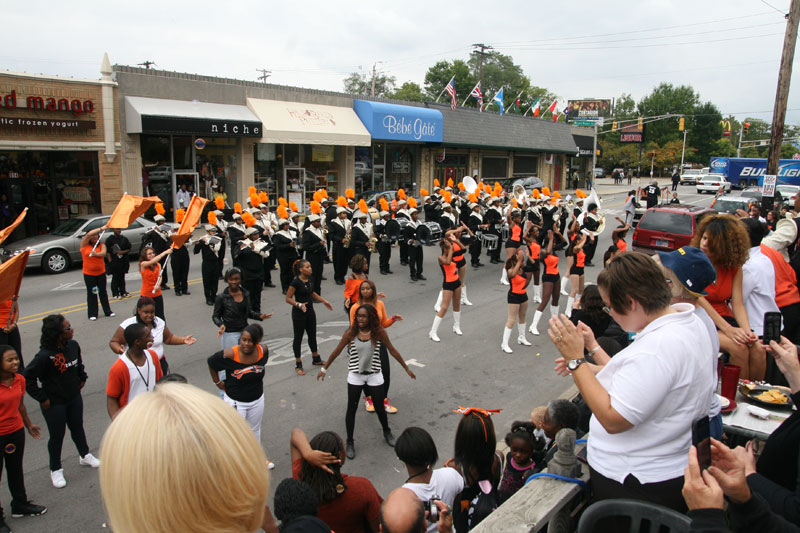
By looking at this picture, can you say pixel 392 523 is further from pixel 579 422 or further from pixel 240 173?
pixel 240 173

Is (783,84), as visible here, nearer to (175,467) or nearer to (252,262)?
(252,262)

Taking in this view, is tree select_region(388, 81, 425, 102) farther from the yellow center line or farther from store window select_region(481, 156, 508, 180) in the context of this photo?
the yellow center line

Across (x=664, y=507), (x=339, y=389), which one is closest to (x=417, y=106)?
(x=339, y=389)

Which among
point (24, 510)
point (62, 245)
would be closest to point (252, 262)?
point (24, 510)

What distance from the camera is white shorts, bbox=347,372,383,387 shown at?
579 centimetres

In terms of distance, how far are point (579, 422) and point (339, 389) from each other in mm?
3845

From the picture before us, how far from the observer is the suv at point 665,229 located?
51.0ft

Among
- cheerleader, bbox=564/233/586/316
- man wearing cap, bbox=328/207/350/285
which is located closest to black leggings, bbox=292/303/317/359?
cheerleader, bbox=564/233/586/316

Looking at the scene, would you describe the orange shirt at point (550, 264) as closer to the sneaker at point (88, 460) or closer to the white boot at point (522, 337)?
the white boot at point (522, 337)

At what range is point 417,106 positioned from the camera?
29.7 m

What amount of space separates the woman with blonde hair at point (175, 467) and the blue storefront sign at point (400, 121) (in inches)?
1002

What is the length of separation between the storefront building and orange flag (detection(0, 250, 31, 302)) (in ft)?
43.9

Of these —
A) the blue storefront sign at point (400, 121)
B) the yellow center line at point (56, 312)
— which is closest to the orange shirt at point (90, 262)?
the yellow center line at point (56, 312)

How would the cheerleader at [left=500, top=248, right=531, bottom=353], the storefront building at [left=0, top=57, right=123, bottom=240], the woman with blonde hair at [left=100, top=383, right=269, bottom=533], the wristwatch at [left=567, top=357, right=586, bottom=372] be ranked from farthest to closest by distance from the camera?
the storefront building at [left=0, top=57, right=123, bottom=240] < the cheerleader at [left=500, top=248, right=531, bottom=353] < the wristwatch at [left=567, top=357, right=586, bottom=372] < the woman with blonde hair at [left=100, top=383, right=269, bottom=533]
